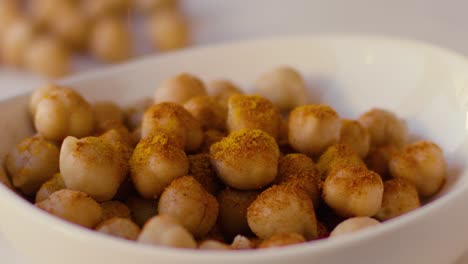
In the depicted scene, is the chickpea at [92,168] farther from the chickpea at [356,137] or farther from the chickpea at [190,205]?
the chickpea at [356,137]

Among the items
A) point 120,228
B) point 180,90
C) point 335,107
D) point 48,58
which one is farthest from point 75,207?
point 48,58

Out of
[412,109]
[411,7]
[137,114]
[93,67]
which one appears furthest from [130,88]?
[411,7]

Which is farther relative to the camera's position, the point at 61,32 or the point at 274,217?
the point at 61,32

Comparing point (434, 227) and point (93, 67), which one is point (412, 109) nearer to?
point (434, 227)

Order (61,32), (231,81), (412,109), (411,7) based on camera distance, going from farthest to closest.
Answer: (411,7) < (61,32) < (231,81) < (412,109)

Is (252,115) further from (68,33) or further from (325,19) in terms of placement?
(325,19)
